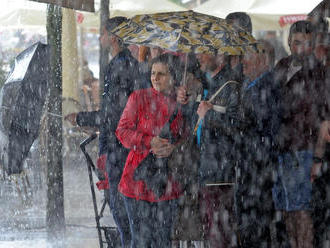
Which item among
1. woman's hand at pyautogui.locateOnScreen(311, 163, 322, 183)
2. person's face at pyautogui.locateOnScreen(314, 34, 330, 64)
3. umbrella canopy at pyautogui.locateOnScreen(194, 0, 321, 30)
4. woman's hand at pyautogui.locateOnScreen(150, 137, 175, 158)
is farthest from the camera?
umbrella canopy at pyautogui.locateOnScreen(194, 0, 321, 30)

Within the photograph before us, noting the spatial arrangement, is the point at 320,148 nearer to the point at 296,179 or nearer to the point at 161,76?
the point at 296,179

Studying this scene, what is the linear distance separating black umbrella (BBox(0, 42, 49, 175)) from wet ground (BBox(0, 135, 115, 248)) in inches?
38.9

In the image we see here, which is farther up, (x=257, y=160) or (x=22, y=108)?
(x=22, y=108)

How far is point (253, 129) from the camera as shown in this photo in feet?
21.3

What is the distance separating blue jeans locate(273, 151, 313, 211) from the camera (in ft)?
20.9

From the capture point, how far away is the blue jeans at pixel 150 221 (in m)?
5.88

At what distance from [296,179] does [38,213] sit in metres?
4.91

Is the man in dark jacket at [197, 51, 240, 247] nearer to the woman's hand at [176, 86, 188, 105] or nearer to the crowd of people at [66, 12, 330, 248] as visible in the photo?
the crowd of people at [66, 12, 330, 248]

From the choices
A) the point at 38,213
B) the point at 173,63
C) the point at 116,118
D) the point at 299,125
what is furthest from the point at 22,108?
the point at 299,125

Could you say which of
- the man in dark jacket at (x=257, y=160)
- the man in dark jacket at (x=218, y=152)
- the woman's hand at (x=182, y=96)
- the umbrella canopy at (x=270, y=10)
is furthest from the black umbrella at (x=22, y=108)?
the umbrella canopy at (x=270, y=10)

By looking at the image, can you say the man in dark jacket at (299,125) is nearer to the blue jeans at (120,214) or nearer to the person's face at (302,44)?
the person's face at (302,44)

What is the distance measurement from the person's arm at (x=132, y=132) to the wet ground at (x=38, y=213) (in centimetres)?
270

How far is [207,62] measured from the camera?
22.3ft

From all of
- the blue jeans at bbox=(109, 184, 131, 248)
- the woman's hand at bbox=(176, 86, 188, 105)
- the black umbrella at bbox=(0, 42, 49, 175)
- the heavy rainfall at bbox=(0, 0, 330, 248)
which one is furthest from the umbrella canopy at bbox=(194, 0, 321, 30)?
the woman's hand at bbox=(176, 86, 188, 105)
